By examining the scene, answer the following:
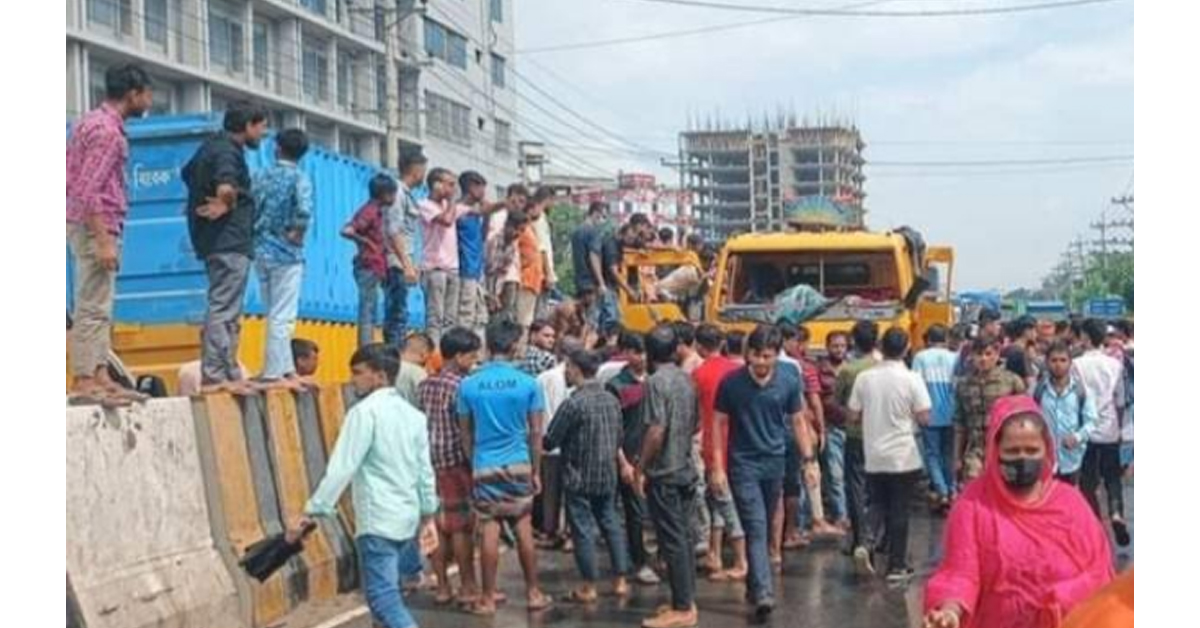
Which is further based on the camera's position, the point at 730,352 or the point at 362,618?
the point at 730,352

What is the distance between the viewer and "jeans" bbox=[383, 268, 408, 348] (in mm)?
11289

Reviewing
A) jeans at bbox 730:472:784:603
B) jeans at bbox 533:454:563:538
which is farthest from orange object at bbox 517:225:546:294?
jeans at bbox 730:472:784:603

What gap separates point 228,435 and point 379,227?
A: 2996 mm

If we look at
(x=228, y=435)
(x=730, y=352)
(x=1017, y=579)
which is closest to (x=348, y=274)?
(x=730, y=352)

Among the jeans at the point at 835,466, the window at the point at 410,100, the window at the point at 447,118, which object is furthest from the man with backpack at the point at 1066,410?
the window at the point at 447,118

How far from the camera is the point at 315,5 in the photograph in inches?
1932

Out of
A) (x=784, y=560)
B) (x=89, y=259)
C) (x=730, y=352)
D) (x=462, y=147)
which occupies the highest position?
(x=462, y=147)

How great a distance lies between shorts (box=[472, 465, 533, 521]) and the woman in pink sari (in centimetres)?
427

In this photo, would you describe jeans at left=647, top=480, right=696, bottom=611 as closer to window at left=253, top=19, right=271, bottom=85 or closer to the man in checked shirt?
the man in checked shirt

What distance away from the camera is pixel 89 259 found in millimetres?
7488

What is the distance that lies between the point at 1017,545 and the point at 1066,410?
20.1 ft

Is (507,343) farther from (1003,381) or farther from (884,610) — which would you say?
(1003,381)

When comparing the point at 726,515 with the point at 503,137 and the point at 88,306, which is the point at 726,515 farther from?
the point at 503,137
